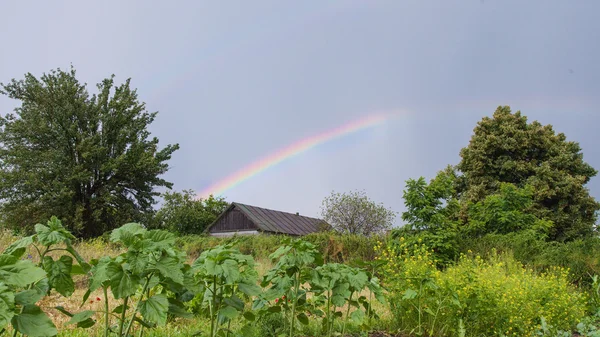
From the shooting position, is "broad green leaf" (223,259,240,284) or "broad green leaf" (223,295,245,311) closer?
"broad green leaf" (223,259,240,284)

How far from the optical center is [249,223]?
Answer: 33406 mm

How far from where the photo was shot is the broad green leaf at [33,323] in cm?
147

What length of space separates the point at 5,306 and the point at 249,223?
3240 cm

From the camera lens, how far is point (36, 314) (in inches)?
60.9

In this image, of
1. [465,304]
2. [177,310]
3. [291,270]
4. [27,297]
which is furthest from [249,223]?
[27,297]

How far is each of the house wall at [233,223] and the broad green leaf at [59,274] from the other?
3141 cm

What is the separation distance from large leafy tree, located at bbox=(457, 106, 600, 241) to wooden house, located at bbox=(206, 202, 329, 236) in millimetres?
12401

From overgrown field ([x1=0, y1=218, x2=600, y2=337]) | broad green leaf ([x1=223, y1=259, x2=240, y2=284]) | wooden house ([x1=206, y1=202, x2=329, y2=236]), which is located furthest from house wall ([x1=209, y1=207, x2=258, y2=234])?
broad green leaf ([x1=223, y1=259, x2=240, y2=284])

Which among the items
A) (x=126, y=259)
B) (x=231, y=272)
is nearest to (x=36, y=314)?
(x=126, y=259)

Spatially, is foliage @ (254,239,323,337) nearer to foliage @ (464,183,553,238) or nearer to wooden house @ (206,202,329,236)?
foliage @ (464,183,553,238)

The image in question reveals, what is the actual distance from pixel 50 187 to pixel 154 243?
26.1 m

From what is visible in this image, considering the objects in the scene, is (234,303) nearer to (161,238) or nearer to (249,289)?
(249,289)

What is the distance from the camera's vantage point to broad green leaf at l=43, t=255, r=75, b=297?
178 cm

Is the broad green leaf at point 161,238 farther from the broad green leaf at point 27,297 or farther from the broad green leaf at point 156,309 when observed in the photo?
the broad green leaf at point 27,297
